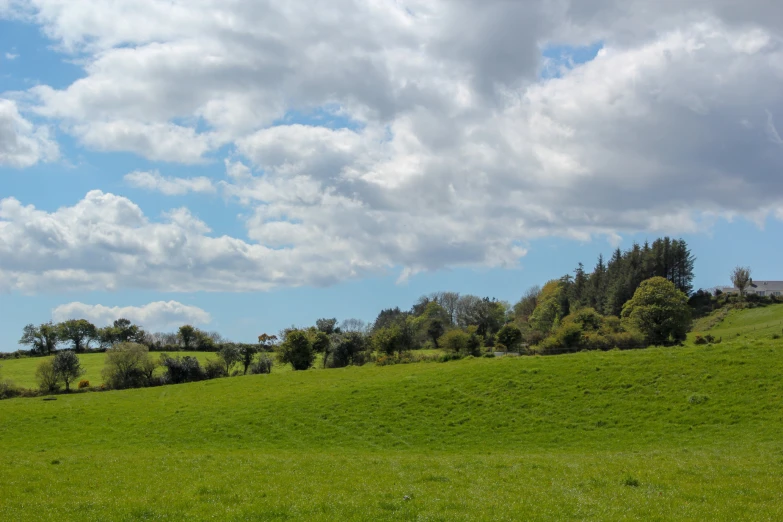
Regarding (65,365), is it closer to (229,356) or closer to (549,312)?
(229,356)

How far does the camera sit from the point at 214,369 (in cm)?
8575

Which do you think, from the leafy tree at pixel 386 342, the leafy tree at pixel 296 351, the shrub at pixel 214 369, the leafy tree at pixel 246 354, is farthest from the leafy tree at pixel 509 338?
the shrub at pixel 214 369

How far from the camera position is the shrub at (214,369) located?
84375 mm

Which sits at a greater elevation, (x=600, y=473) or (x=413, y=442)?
(x=600, y=473)

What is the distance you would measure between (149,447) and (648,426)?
31800 millimetres

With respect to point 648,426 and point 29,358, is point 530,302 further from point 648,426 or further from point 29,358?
point 648,426

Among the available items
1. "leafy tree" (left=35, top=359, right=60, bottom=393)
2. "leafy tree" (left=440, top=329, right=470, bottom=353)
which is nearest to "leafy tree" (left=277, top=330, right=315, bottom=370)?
"leafy tree" (left=440, top=329, right=470, bottom=353)

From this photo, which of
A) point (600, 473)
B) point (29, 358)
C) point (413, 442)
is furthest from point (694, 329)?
point (29, 358)

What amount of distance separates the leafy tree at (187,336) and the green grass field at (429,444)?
7251cm

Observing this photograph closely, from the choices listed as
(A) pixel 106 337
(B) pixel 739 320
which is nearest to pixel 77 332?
(A) pixel 106 337

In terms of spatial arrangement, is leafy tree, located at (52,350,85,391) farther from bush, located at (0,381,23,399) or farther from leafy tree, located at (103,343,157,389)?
bush, located at (0,381,23,399)

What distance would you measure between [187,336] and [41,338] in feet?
105

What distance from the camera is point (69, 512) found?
560 inches

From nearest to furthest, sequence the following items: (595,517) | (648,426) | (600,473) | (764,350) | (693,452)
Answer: (595,517) → (600,473) → (693,452) → (648,426) → (764,350)
